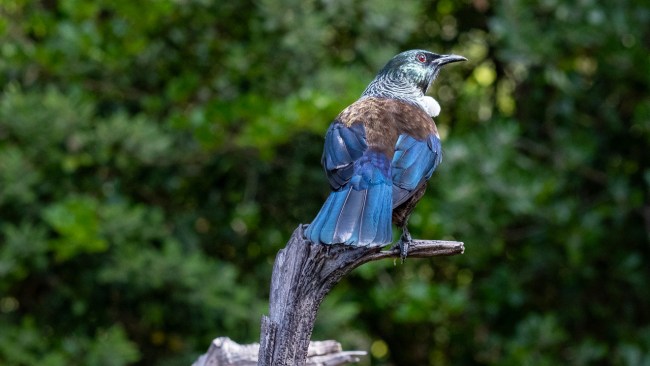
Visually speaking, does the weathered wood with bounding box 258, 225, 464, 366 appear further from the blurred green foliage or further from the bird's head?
the blurred green foliage

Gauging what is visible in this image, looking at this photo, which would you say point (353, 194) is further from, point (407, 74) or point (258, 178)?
point (258, 178)

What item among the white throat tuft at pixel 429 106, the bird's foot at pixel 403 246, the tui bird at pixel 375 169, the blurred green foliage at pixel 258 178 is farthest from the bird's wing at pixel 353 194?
the blurred green foliage at pixel 258 178

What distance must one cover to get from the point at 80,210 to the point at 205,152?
2.41 feet

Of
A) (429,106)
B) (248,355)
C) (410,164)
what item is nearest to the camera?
(410,164)

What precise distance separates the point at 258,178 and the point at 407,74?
1520 mm

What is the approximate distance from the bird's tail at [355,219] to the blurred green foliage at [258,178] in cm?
153

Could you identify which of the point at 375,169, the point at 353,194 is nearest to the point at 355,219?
the point at 353,194

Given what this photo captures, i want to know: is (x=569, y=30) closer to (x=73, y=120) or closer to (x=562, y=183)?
(x=562, y=183)

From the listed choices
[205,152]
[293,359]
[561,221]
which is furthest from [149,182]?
[293,359]

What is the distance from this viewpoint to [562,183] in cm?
548

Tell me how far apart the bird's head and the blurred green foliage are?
0.65m

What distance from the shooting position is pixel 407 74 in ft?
12.8

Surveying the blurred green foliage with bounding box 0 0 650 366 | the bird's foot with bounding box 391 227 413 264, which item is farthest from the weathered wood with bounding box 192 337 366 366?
the blurred green foliage with bounding box 0 0 650 366

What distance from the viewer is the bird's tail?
2789 millimetres
